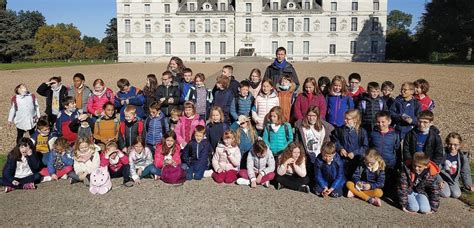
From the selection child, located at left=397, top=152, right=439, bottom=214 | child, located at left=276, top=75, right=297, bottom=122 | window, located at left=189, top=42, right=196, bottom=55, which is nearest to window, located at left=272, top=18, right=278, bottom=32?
window, located at left=189, top=42, right=196, bottom=55

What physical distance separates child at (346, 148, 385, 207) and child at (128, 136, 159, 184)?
104 inches

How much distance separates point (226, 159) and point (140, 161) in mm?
1205

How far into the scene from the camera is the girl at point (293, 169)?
5.08 metres

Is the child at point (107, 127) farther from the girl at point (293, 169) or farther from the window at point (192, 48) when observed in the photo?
the window at point (192, 48)

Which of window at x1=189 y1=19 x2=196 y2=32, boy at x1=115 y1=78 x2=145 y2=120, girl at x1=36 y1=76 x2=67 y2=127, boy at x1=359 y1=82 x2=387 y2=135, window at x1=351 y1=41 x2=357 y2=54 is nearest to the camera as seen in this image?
boy at x1=359 y1=82 x2=387 y2=135

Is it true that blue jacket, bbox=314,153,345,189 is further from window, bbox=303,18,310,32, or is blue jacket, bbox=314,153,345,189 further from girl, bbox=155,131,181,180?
window, bbox=303,18,310,32

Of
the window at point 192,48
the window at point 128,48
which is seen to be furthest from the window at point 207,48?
the window at point 128,48

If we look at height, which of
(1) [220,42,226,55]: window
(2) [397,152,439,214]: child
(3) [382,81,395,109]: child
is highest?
(1) [220,42,226,55]: window

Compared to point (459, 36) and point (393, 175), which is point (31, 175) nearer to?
point (393, 175)

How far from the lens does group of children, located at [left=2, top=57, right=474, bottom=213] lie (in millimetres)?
4910

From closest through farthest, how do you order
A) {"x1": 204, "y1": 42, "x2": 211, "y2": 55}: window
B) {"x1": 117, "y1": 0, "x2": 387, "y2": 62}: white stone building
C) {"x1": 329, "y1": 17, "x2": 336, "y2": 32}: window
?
{"x1": 117, "y1": 0, "x2": 387, "y2": 62}: white stone building < {"x1": 329, "y1": 17, "x2": 336, "y2": 32}: window < {"x1": 204, "y1": 42, "x2": 211, "y2": 55}: window

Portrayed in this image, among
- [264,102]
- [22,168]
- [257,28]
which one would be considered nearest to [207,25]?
[257,28]

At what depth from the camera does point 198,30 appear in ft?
198

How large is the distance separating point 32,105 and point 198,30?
55.2 metres
